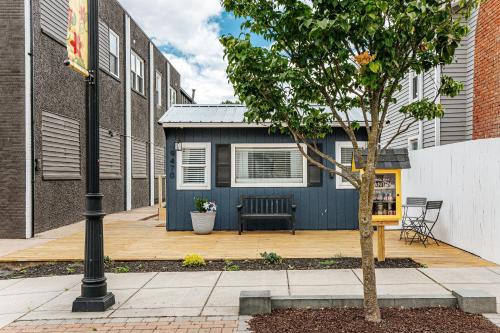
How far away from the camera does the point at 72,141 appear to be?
1400cm

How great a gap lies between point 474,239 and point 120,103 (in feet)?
49.2

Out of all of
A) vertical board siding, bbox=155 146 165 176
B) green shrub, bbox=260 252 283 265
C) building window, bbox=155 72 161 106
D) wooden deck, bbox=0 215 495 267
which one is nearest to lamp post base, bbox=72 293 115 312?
wooden deck, bbox=0 215 495 267

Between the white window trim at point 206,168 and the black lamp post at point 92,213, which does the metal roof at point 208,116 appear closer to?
the white window trim at point 206,168

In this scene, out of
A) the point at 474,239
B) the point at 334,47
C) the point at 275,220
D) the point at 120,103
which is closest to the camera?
the point at 334,47

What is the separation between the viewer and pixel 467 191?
8.56m

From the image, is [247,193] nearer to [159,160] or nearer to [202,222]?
[202,222]

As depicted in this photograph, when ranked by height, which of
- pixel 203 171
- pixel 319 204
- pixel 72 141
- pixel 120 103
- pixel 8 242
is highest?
pixel 120 103

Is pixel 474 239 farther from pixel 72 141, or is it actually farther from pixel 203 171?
pixel 72 141

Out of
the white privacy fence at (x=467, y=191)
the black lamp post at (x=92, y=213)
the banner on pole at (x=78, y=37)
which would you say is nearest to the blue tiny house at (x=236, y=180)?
the white privacy fence at (x=467, y=191)

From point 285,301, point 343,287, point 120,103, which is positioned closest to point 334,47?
point 285,301

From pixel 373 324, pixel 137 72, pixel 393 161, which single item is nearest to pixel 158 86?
pixel 137 72

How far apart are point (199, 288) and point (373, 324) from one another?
2699 millimetres

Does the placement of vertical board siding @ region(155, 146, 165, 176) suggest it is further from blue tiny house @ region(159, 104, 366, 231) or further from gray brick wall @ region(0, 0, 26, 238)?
gray brick wall @ region(0, 0, 26, 238)

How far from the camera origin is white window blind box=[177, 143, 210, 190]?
12.1 m
